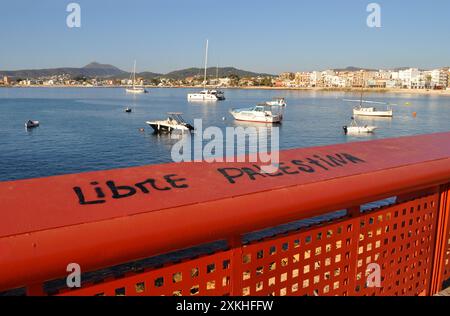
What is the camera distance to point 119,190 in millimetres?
2867

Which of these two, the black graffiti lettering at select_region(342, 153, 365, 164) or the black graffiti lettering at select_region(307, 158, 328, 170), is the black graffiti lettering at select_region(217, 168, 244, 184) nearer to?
the black graffiti lettering at select_region(307, 158, 328, 170)

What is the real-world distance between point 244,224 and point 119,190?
0.89 metres

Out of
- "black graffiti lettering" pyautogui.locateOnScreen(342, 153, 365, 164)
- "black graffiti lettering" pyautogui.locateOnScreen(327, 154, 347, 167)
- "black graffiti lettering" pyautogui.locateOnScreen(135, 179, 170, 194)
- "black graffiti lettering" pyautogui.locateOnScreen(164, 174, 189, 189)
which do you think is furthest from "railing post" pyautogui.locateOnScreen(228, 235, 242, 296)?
"black graffiti lettering" pyautogui.locateOnScreen(342, 153, 365, 164)

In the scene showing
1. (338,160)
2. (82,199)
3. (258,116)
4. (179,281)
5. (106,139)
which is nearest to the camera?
(82,199)

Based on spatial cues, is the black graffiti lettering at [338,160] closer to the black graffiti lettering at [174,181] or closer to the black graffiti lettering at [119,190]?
the black graffiti lettering at [174,181]

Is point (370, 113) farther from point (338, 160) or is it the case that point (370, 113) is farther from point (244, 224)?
point (244, 224)

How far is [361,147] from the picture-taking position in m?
4.76

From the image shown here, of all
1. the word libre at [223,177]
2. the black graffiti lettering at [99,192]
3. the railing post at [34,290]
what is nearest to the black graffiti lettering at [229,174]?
the word libre at [223,177]

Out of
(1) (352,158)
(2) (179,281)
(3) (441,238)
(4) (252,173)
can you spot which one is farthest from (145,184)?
(3) (441,238)

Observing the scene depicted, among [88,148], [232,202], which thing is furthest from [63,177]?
[88,148]

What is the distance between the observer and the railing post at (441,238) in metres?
4.89

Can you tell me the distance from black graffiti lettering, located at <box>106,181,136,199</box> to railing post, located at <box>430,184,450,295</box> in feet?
12.1

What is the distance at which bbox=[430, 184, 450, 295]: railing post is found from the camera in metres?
4.89

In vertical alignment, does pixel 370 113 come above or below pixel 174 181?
above
